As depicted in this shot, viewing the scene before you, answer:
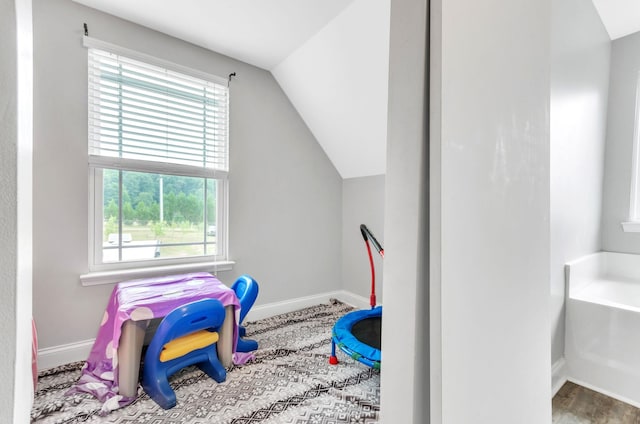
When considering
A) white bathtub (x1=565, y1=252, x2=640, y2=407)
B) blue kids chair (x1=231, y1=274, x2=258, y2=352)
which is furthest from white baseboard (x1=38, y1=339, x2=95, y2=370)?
white bathtub (x1=565, y1=252, x2=640, y2=407)

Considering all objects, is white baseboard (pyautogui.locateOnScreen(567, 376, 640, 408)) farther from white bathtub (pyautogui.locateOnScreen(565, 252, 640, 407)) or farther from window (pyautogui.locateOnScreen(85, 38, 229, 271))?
window (pyautogui.locateOnScreen(85, 38, 229, 271))

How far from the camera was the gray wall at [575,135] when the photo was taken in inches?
67.5

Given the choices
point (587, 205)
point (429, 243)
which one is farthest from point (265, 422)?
point (587, 205)

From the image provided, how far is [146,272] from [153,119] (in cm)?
120

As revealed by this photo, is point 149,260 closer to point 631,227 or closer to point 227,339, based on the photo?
point 227,339

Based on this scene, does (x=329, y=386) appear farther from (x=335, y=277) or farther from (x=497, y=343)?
(x=335, y=277)

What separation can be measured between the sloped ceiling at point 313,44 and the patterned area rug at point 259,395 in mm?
1892

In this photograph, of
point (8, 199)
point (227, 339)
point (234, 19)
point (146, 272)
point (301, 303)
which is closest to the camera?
point (8, 199)

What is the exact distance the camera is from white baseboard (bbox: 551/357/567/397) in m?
1.78

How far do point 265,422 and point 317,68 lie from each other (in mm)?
2561

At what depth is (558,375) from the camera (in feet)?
6.04

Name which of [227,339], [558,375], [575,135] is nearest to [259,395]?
[227,339]

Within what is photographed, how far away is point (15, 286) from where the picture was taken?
1.33 feet

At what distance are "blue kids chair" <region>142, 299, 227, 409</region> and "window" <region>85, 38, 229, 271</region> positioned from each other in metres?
0.81
